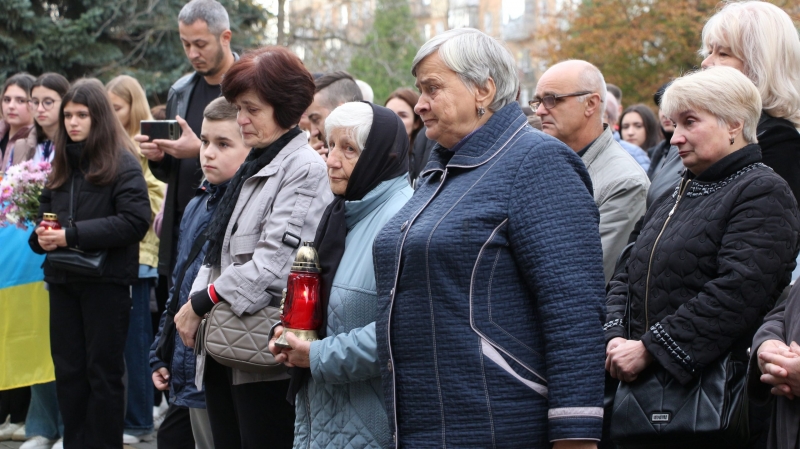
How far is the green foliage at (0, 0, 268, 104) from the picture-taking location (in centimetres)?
1689

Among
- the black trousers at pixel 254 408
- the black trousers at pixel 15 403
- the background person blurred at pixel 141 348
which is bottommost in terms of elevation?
the black trousers at pixel 15 403

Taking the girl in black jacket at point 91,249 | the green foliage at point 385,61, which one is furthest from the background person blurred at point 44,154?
the green foliage at point 385,61

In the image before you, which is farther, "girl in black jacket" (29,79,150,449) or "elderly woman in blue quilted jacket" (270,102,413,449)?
"girl in black jacket" (29,79,150,449)

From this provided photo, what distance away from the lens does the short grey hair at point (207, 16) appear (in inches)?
245

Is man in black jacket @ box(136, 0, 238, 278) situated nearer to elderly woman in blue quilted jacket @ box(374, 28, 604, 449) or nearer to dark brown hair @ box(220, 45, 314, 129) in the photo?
dark brown hair @ box(220, 45, 314, 129)

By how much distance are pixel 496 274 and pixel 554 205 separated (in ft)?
0.82

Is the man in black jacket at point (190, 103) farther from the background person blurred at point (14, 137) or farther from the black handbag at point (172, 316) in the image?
the background person blurred at point (14, 137)

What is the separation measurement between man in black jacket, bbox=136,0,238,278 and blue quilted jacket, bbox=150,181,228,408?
1.03 metres

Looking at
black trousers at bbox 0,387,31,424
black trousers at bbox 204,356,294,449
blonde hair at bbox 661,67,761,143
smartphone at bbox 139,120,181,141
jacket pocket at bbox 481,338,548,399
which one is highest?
blonde hair at bbox 661,67,761,143

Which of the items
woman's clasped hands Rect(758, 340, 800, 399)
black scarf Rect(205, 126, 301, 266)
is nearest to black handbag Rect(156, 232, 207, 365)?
black scarf Rect(205, 126, 301, 266)

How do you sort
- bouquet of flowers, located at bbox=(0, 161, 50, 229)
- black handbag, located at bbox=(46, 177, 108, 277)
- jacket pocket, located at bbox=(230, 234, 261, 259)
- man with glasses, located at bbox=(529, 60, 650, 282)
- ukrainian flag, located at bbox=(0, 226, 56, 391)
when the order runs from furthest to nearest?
ukrainian flag, located at bbox=(0, 226, 56, 391)
bouquet of flowers, located at bbox=(0, 161, 50, 229)
black handbag, located at bbox=(46, 177, 108, 277)
man with glasses, located at bbox=(529, 60, 650, 282)
jacket pocket, located at bbox=(230, 234, 261, 259)

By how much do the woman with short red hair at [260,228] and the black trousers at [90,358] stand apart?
1.91 m

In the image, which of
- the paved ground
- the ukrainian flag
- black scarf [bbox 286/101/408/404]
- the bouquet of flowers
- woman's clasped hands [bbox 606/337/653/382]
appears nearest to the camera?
woman's clasped hands [bbox 606/337/653/382]

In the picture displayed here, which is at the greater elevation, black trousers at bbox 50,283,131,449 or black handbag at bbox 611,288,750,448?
black handbag at bbox 611,288,750,448
